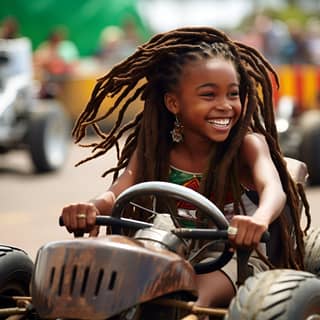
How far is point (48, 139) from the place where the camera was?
14508mm

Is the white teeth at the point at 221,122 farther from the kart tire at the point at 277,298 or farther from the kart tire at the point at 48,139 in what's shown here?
the kart tire at the point at 48,139

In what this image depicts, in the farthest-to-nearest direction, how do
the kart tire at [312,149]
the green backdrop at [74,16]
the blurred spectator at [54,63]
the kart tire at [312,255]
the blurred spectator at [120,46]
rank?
the green backdrop at [74,16] → the blurred spectator at [120,46] → the blurred spectator at [54,63] → the kart tire at [312,149] → the kart tire at [312,255]

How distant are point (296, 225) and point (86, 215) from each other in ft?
3.43

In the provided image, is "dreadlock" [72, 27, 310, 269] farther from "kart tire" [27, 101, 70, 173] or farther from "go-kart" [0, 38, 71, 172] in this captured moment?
"kart tire" [27, 101, 70, 173]

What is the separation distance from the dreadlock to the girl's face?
61 mm

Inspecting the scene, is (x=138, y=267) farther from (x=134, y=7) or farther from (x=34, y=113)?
(x=134, y=7)

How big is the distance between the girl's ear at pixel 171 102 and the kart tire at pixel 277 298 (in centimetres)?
111

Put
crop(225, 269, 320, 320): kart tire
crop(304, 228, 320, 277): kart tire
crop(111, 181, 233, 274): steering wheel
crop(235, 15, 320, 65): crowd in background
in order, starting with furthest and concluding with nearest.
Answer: crop(235, 15, 320, 65): crowd in background
crop(304, 228, 320, 277): kart tire
crop(111, 181, 233, 274): steering wheel
crop(225, 269, 320, 320): kart tire

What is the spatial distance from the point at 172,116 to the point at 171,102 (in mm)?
127

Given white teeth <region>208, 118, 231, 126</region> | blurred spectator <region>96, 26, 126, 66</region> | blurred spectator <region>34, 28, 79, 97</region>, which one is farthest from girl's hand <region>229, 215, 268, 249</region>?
blurred spectator <region>96, 26, 126, 66</region>

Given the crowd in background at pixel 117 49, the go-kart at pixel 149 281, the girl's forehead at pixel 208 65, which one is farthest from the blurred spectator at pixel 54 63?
the go-kart at pixel 149 281

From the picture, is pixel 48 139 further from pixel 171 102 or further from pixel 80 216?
pixel 80 216

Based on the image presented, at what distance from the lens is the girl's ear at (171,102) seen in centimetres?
546

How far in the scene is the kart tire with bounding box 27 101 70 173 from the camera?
563 inches
